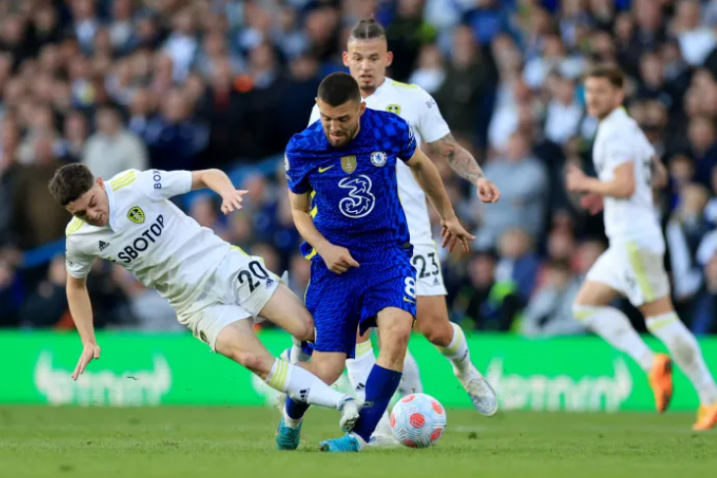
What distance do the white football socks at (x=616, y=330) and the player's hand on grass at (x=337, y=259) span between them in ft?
14.7

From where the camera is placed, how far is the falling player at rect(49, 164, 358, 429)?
8875mm

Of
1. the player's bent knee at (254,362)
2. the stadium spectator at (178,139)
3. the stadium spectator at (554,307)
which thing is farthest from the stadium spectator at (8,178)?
the player's bent knee at (254,362)

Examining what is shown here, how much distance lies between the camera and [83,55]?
20.3 meters

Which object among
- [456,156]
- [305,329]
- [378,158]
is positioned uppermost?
[378,158]

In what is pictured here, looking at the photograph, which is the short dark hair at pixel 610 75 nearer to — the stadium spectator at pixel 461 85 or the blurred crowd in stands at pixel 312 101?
the blurred crowd in stands at pixel 312 101

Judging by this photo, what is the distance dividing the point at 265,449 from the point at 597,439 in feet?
8.72

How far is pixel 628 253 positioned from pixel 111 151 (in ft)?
26.4

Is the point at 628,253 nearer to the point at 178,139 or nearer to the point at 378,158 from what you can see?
the point at 378,158

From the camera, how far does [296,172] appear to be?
27.8ft

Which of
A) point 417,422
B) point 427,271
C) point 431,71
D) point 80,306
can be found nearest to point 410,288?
A: point 417,422

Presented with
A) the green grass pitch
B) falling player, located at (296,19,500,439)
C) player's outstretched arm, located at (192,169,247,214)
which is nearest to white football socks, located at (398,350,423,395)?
falling player, located at (296,19,500,439)

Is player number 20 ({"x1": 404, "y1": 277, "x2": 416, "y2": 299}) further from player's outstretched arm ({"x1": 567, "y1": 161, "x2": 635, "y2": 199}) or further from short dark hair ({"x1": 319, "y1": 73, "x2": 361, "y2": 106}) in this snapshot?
player's outstretched arm ({"x1": 567, "y1": 161, "x2": 635, "y2": 199})

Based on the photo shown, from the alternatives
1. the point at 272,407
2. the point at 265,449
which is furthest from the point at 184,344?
the point at 265,449

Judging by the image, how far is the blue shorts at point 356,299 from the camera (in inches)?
330
